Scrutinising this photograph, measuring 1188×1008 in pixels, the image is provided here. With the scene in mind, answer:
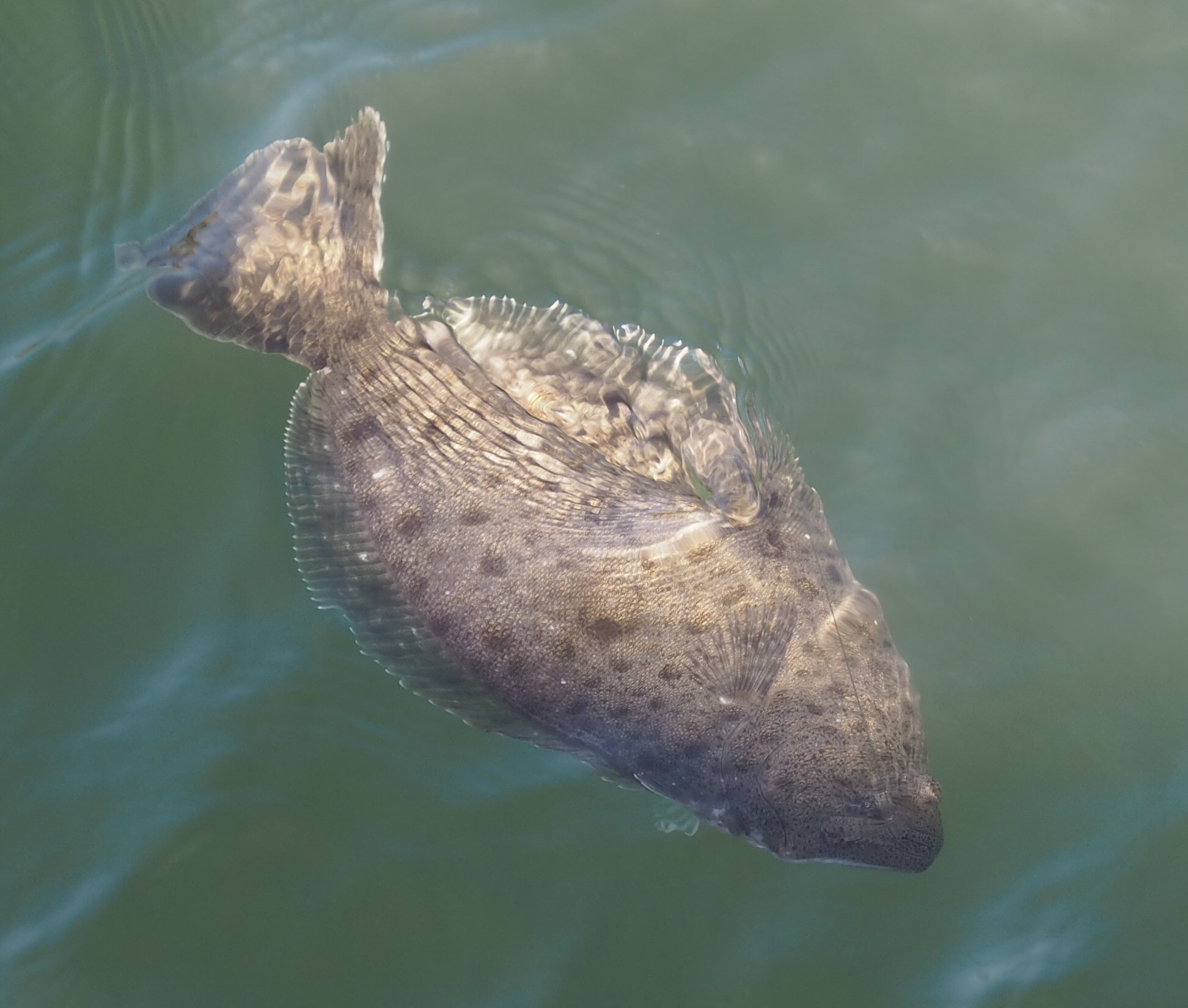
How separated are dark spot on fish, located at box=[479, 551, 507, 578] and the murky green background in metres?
0.97

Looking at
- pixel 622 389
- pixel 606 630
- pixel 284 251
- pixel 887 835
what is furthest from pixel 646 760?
pixel 284 251

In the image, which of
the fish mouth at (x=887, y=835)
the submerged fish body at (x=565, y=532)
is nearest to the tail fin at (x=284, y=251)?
the submerged fish body at (x=565, y=532)

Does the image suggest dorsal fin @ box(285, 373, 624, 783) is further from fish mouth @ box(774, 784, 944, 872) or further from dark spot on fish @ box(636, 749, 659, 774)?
fish mouth @ box(774, 784, 944, 872)

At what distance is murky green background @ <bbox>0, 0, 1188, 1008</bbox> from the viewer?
180 inches

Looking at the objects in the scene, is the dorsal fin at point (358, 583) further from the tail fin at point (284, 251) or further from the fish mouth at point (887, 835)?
the fish mouth at point (887, 835)

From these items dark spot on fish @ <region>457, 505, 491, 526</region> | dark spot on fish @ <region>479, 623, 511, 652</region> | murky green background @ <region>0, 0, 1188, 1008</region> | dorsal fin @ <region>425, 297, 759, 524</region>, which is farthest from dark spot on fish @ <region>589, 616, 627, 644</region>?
murky green background @ <region>0, 0, 1188, 1008</region>

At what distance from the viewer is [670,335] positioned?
5.54 metres

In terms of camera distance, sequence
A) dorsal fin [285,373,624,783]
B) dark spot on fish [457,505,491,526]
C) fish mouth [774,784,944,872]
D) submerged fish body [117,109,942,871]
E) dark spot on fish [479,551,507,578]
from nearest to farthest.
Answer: fish mouth [774,784,944,872]
submerged fish body [117,109,942,871]
dark spot on fish [479,551,507,578]
dark spot on fish [457,505,491,526]
dorsal fin [285,373,624,783]

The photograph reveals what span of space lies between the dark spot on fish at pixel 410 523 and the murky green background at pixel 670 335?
2.62 ft

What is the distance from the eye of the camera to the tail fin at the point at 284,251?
16.7 ft

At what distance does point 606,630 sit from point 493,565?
1.75 feet

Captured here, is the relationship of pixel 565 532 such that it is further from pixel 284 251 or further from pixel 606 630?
pixel 284 251

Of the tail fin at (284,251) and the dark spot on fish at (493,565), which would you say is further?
the tail fin at (284,251)

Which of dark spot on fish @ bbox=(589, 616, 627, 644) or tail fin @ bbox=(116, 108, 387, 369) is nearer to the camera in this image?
dark spot on fish @ bbox=(589, 616, 627, 644)
